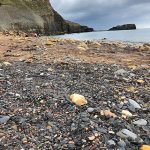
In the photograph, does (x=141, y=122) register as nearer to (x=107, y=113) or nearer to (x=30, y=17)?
(x=107, y=113)

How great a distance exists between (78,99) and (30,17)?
81.9 metres

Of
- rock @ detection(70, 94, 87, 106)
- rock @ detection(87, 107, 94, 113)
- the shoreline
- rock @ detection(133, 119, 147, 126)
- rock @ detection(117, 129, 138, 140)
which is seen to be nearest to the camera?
rock @ detection(117, 129, 138, 140)

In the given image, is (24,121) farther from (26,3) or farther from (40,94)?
(26,3)

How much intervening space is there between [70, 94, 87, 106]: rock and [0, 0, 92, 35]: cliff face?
196ft

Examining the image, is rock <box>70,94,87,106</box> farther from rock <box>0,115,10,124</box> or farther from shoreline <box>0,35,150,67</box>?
shoreline <box>0,35,150,67</box>

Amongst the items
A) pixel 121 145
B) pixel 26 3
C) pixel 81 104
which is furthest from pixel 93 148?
pixel 26 3

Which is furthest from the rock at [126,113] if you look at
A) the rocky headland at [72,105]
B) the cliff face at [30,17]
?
the cliff face at [30,17]

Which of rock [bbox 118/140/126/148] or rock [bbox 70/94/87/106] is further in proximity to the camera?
rock [bbox 70/94/87/106]

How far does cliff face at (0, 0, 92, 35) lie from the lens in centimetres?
7799

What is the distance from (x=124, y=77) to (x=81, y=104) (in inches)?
109

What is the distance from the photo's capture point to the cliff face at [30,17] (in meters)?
78.0

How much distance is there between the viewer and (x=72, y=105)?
745cm

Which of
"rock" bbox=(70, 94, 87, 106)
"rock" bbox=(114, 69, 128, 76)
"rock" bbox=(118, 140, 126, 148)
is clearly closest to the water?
"rock" bbox=(114, 69, 128, 76)

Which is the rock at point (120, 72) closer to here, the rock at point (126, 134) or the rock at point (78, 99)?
the rock at point (78, 99)
